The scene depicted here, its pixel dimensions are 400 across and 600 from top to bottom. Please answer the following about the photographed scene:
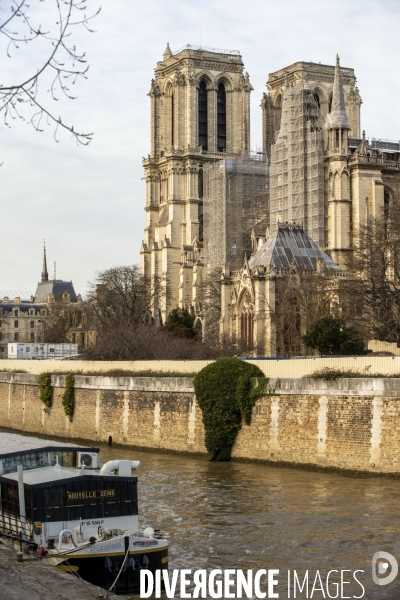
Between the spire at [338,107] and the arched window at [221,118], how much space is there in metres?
21.9

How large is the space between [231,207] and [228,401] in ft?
163

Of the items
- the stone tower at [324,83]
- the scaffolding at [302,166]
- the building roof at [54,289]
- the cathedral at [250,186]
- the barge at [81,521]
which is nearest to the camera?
the barge at [81,521]

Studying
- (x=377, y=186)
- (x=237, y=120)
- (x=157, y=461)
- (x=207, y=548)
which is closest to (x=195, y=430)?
(x=157, y=461)

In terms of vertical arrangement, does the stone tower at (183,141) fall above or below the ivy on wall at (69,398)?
above

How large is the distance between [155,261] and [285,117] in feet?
68.8

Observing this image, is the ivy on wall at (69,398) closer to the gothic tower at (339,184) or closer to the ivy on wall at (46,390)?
the ivy on wall at (46,390)

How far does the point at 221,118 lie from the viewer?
95375 mm

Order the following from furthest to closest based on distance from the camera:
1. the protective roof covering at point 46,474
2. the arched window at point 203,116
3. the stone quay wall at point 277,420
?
the arched window at point 203,116
the stone quay wall at point 277,420
the protective roof covering at point 46,474

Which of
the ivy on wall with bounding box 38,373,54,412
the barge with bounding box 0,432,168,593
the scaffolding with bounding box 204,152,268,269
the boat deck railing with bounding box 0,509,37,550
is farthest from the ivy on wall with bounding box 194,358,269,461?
the scaffolding with bounding box 204,152,268,269

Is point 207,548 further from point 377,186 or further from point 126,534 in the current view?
point 377,186

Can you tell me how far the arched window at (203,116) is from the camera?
93.8m

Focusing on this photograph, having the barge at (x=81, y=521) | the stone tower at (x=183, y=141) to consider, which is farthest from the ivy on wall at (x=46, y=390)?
the stone tower at (x=183, y=141)

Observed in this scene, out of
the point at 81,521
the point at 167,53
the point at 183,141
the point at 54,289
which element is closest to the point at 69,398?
the point at 81,521

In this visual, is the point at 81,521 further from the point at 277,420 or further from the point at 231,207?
the point at 231,207
